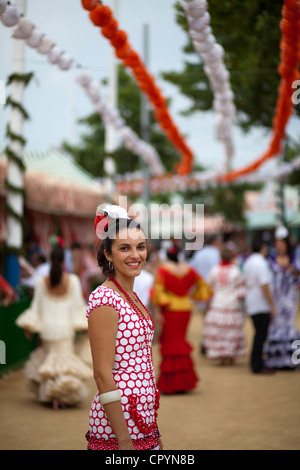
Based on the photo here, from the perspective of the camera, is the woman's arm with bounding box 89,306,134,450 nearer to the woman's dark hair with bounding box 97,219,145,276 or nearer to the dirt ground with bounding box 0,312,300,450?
the woman's dark hair with bounding box 97,219,145,276

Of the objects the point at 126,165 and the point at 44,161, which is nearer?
the point at 44,161

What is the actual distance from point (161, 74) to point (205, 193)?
22.2 metres

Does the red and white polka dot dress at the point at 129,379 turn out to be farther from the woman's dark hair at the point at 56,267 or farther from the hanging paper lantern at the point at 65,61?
the hanging paper lantern at the point at 65,61

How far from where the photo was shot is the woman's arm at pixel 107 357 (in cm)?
321

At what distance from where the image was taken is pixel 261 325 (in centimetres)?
1005

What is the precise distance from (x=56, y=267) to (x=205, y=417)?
2.27m

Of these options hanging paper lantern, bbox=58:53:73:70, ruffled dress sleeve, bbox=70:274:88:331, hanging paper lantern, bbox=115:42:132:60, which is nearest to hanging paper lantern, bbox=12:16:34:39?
hanging paper lantern, bbox=115:42:132:60

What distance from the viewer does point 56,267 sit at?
25.1ft

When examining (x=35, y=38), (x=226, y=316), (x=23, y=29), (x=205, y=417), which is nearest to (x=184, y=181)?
(x=226, y=316)

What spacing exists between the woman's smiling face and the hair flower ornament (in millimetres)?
82

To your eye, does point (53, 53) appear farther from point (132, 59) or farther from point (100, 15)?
point (100, 15)

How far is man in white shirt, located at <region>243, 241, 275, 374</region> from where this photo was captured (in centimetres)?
1000
